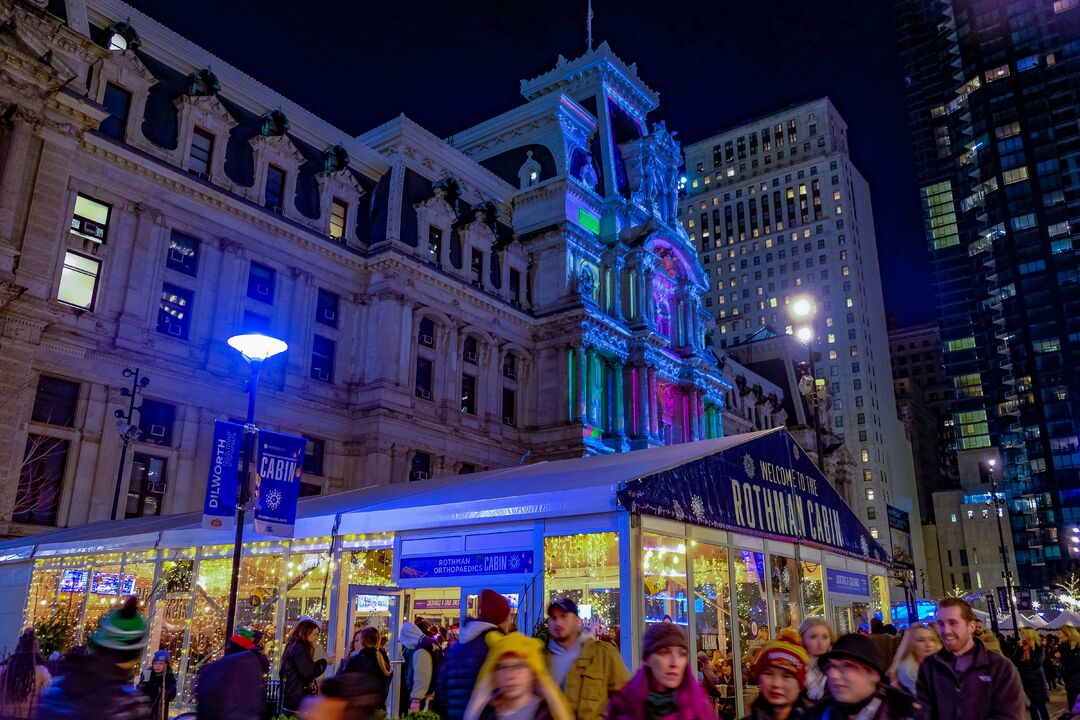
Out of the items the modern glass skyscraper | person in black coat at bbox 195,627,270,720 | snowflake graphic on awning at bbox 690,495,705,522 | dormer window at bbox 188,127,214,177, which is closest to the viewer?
person in black coat at bbox 195,627,270,720

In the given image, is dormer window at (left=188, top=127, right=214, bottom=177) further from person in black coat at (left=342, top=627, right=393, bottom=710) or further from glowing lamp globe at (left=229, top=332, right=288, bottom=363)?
person in black coat at (left=342, top=627, right=393, bottom=710)

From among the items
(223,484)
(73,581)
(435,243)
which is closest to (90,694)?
(223,484)

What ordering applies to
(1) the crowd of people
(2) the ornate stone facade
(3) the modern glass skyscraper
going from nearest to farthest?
(1) the crowd of people → (2) the ornate stone facade → (3) the modern glass skyscraper

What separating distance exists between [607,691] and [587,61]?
2108 inches

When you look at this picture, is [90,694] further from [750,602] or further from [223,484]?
[750,602]

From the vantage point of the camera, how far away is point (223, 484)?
15484 mm

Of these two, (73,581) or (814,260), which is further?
(814,260)

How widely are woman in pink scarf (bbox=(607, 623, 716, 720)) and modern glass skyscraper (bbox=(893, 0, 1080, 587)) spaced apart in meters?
96.0

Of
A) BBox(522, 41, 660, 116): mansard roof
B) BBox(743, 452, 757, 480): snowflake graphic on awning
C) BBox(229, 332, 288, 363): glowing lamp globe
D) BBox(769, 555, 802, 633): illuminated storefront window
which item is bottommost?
BBox(769, 555, 802, 633): illuminated storefront window

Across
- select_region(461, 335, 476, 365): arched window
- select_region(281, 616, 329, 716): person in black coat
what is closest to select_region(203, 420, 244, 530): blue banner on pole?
select_region(281, 616, 329, 716): person in black coat

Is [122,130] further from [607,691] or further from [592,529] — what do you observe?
[607,691]

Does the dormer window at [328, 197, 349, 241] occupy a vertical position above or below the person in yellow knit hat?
above

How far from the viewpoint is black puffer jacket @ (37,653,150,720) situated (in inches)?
174

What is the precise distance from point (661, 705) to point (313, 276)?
34.6m
